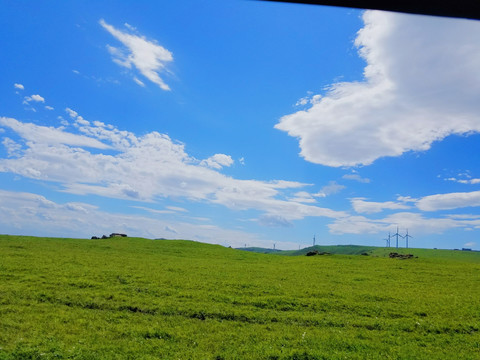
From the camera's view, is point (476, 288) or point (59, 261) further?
point (59, 261)

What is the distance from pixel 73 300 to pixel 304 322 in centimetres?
1330

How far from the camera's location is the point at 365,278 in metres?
32.8

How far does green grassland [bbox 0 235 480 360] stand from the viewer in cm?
1335

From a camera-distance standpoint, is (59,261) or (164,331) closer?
(164,331)

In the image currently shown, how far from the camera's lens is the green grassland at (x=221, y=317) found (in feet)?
43.8

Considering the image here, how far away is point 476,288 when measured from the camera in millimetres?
29891

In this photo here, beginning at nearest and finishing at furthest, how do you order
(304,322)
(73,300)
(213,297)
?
(304,322) → (73,300) → (213,297)

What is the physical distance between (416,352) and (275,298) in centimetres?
915

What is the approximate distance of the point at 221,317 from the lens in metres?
17.8

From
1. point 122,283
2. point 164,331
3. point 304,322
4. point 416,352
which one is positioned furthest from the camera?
point 122,283

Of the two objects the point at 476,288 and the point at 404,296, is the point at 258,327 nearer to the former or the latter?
the point at 404,296

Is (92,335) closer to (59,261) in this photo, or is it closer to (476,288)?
(59,261)

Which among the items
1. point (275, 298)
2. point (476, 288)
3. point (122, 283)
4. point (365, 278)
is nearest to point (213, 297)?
point (275, 298)

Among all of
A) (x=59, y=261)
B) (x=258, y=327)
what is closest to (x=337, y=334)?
(x=258, y=327)
